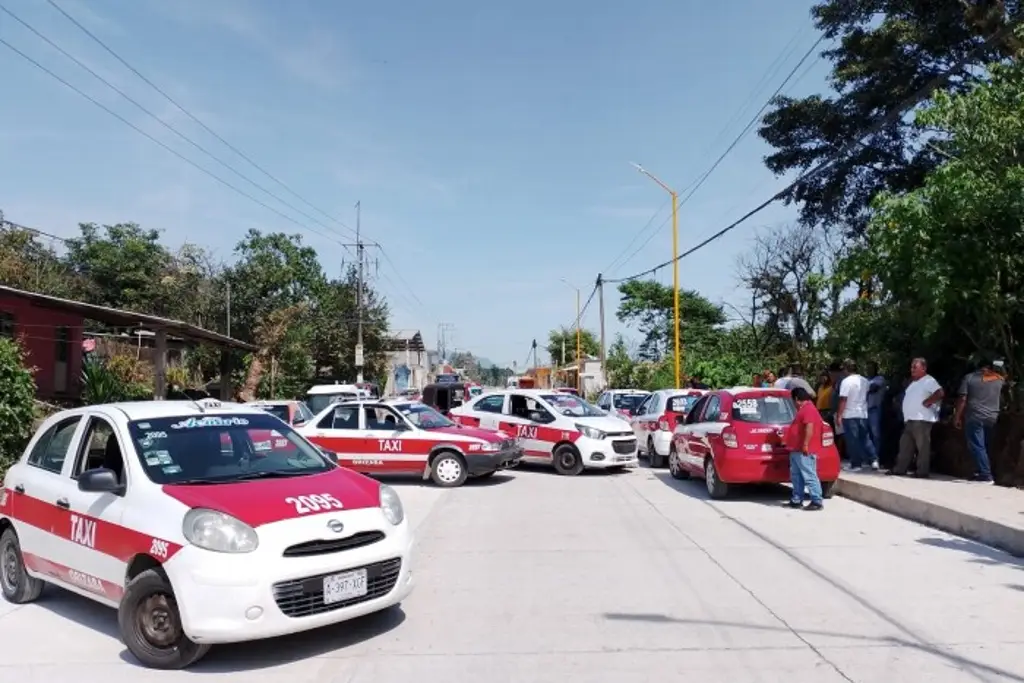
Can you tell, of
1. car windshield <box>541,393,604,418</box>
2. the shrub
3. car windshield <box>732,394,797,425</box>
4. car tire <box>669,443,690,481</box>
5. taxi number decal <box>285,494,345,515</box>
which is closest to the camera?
taxi number decal <box>285,494,345,515</box>

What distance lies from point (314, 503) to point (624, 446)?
11010 mm

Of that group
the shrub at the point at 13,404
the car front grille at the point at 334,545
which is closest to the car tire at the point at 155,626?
the car front grille at the point at 334,545

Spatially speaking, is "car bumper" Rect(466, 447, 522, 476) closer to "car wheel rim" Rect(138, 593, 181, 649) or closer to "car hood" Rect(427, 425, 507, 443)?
"car hood" Rect(427, 425, 507, 443)

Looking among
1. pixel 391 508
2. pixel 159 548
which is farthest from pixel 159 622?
pixel 391 508

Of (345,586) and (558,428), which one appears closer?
(345,586)

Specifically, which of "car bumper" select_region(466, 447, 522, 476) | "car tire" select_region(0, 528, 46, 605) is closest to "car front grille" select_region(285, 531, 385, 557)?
"car tire" select_region(0, 528, 46, 605)

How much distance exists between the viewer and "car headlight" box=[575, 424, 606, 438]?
15930 mm

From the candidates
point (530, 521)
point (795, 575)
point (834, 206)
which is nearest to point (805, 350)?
point (834, 206)

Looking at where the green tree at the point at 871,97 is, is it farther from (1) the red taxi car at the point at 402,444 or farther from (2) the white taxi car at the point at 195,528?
(2) the white taxi car at the point at 195,528

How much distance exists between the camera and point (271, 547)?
5.18 metres

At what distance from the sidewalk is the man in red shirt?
0.97 m

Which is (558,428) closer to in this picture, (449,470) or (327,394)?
(449,470)

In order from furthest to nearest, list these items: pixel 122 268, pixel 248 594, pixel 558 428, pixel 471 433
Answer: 1. pixel 122 268
2. pixel 558 428
3. pixel 471 433
4. pixel 248 594

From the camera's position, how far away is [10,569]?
6906mm
